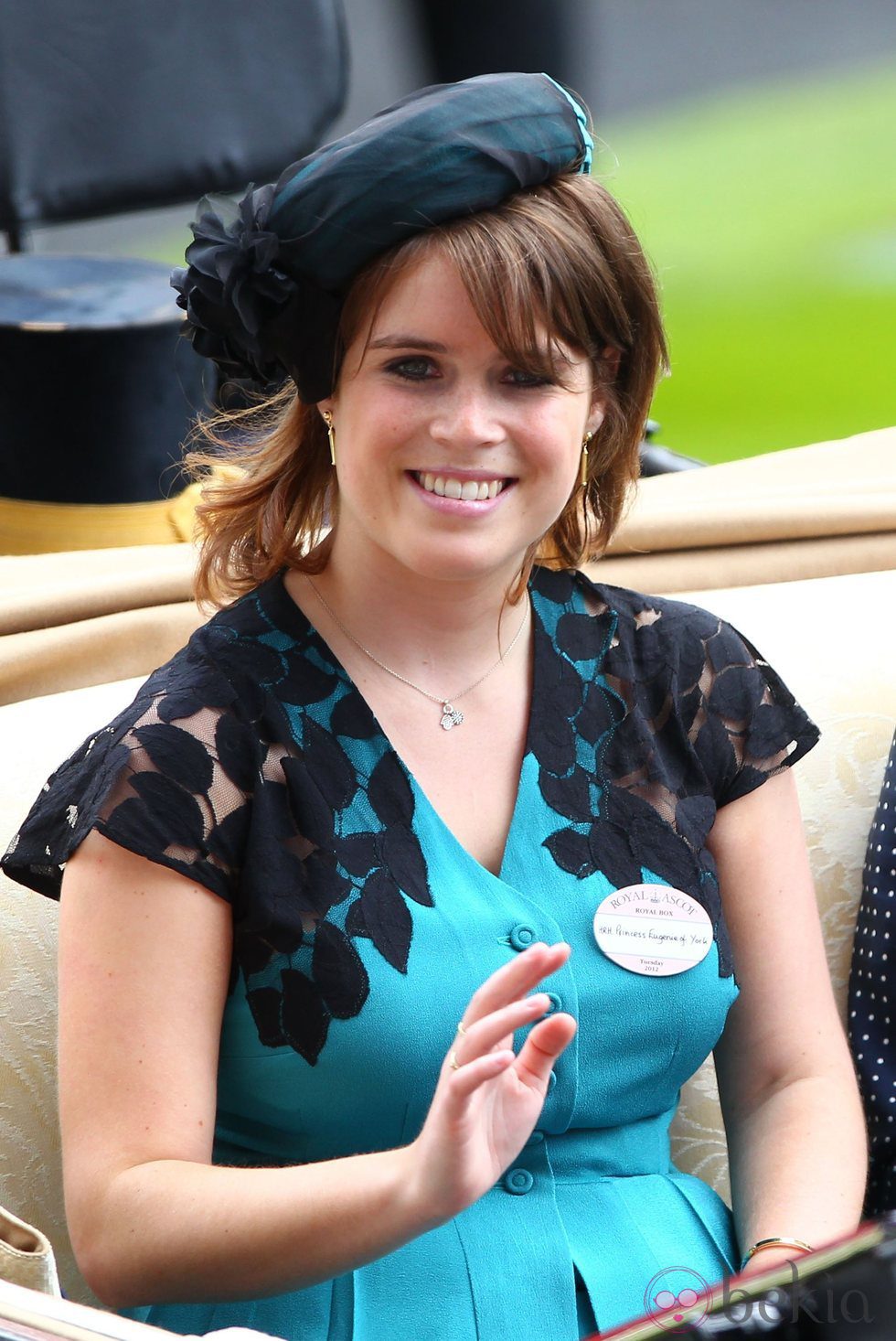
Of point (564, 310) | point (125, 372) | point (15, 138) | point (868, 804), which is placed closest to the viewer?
point (564, 310)

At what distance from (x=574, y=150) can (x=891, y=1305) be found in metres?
0.99

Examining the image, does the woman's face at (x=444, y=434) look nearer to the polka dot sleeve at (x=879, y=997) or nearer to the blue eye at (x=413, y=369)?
the blue eye at (x=413, y=369)

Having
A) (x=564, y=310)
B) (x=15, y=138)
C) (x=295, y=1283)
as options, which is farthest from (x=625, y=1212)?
(x=15, y=138)

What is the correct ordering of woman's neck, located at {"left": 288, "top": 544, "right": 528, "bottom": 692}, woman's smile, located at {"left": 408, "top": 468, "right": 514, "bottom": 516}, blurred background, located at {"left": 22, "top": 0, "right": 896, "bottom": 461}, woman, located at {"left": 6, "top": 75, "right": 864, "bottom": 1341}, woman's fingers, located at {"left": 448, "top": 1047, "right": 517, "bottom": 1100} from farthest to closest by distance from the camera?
blurred background, located at {"left": 22, "top": 0, "right": 896, "bottom": 461} < woman's neck, located at {"left": 288, "top": 544, "right": 528, "bottom": 692} < woman's smile, located at {"left": 408, "top": 468, "right": 514, "bottom": 516} < woman, located at {"left": 6, "top": 75, "right": 864, "bottom": 1341} < woman's fingers, located at {"left": 448, "top": 1047, "right": 517, "bottom": 1100}

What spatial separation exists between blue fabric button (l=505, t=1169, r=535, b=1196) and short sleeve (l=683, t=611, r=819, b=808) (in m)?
0.39

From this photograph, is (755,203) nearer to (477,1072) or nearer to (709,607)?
(709,607)

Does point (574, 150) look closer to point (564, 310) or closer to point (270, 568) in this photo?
point (564, 310)

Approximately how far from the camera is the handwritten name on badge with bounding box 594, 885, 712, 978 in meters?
1.35

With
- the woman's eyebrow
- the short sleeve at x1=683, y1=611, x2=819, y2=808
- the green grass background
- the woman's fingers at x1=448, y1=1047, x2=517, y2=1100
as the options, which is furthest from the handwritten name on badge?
the green grass background

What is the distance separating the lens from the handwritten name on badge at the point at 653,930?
1352mm

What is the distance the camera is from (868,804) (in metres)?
1.71
